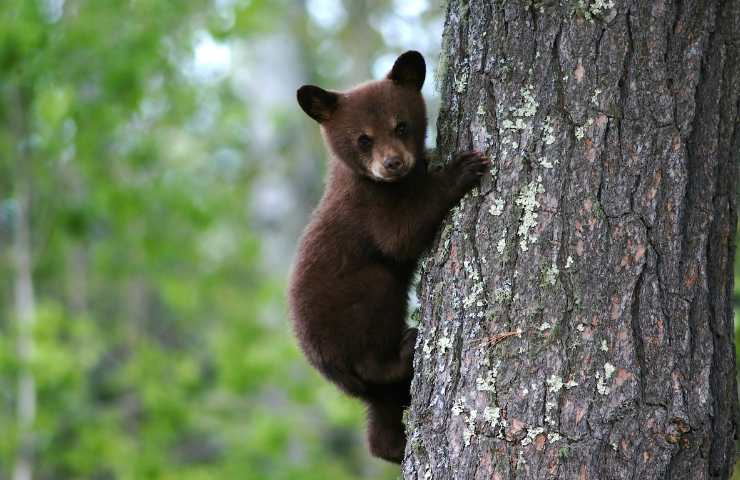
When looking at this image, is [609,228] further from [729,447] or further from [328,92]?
[328,92]

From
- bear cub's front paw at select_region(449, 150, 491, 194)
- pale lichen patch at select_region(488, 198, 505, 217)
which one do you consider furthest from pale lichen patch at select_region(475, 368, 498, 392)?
bear cub's front paw at select_region(449, 150, 491, 194)

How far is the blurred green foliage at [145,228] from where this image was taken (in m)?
8.95

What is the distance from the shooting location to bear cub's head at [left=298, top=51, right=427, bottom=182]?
4102 millimetres

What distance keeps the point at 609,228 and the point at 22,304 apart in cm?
752

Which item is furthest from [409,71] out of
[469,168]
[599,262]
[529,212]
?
[599,262]

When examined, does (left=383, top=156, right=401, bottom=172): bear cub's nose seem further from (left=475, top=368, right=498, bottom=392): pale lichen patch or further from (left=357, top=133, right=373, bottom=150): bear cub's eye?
(left=475, top=368, right=498, bottom=392): pale lichen patch

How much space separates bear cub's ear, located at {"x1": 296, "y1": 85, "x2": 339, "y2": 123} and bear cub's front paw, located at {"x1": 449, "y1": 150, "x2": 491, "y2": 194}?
1.34 metres

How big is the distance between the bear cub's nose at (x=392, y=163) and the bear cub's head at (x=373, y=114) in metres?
0.19

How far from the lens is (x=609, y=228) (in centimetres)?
279

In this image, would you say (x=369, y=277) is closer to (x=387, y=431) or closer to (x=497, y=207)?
(x=387, y=431)

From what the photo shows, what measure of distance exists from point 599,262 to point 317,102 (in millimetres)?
1989

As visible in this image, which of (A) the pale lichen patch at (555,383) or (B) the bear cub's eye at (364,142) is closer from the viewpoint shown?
(A) the pale lichen patch at (555,383)

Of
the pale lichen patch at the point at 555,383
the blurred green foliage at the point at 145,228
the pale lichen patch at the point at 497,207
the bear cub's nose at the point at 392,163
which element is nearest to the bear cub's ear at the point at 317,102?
the bear cub's nose at the point at 392,163

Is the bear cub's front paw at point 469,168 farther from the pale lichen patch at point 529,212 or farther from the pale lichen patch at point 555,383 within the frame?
the pale lichen patch at point 555,383
